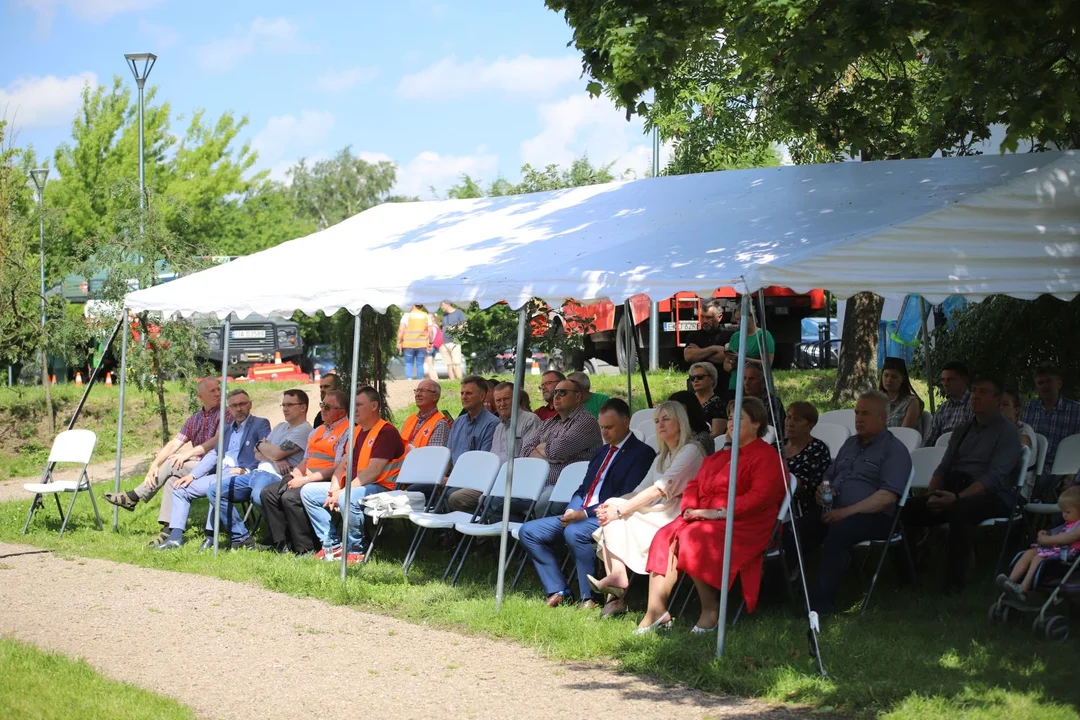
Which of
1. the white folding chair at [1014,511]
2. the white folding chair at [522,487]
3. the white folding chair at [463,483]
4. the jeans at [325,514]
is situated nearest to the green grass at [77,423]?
the jeans at [325,514]

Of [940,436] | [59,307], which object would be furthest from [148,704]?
[59,307]

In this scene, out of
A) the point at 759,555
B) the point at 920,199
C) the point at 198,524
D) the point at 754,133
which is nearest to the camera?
the point at 759,555

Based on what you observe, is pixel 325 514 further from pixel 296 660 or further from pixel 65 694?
pixel 65 694

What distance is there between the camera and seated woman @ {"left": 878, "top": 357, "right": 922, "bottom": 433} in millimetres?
8469

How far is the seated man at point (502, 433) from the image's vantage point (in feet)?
27.3

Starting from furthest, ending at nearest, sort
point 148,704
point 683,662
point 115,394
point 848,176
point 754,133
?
point 115,394 < point 754,133 < point 848,176 < point 683,662 < point 148,704

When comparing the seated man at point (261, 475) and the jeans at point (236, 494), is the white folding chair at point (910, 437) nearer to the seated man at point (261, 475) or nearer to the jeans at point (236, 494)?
the seated man at point (261, 475)

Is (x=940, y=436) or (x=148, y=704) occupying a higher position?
(x=940, y=436)

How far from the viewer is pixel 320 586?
7.81 m

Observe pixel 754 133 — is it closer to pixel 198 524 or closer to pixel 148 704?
pixel 198 524

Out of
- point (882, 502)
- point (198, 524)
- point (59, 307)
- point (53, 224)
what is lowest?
point (198, 524)

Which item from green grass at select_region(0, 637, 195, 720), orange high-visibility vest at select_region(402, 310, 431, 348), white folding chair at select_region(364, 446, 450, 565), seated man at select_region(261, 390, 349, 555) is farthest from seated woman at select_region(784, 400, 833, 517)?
orange high-visibility vest at select_region(402, 310, 431, 348)

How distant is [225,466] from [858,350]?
7.65m

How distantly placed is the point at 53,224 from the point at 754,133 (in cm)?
937
